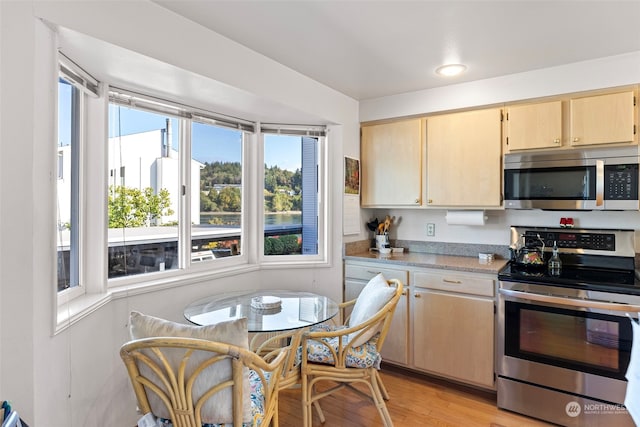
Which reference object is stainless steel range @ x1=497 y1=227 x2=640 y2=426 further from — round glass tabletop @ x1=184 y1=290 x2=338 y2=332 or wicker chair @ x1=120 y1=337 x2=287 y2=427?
wicker chair @ x1=120 y1=337 x2=287 y2=427

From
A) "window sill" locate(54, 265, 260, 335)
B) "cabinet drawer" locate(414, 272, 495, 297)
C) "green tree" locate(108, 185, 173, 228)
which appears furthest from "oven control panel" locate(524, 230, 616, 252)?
"green tree" locate(108, 185, 173, 228)

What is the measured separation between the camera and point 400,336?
2.83 meters

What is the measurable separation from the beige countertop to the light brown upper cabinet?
44 centimetres

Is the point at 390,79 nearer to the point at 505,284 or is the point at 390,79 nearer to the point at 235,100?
the point at 235,100

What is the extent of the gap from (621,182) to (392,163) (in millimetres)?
1558

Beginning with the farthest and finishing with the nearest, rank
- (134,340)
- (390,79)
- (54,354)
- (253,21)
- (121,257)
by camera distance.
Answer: (390,79), (121,257), (253,21), (54,354), (134,340)

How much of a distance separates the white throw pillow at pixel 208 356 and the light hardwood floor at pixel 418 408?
1.05 metres

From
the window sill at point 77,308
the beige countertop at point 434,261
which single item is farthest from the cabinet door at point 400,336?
the window sill at point 77,308

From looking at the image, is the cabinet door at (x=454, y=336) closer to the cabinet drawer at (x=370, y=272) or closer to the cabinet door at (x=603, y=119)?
the cabinet drawer at (x=370, y=272)

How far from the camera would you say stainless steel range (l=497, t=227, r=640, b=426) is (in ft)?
6.79

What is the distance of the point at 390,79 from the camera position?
2744 mm

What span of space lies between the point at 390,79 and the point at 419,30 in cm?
76

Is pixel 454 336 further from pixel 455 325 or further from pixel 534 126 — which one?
pixel 534 126

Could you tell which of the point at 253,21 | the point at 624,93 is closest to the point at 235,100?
the point at 253,21
